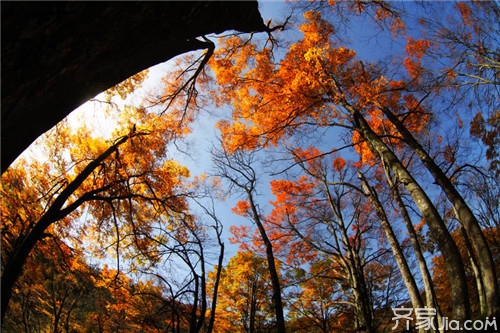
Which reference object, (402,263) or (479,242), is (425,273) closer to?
(402,263)

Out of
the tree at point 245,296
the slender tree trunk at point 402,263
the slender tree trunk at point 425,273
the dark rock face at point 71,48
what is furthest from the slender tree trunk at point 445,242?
the tree at point 245,296

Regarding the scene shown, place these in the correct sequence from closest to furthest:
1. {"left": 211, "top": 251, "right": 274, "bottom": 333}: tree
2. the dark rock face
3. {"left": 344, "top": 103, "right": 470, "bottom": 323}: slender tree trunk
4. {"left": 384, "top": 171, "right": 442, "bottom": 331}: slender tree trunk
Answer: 1. the dark rock face
2. {"left": 344, "top": 103, "right": 470, "bottom": 323}: slender tree trunk
3. {"left": 384, "top": 171, "right": 442, "bottom": 331}: slender tree trunk
4. {"left": 211, "top": 251, "right": 274, "bottom": 333}: tree

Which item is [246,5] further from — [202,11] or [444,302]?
[444,302]

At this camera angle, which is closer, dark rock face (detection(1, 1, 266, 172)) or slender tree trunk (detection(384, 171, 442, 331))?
dark rock face (detection(1, 1, 266, 172))

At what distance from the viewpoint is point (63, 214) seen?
16.7ft

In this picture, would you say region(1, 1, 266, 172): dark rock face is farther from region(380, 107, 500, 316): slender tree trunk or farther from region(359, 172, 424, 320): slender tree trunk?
region(359, 172, 424, 320): slender tree trunk

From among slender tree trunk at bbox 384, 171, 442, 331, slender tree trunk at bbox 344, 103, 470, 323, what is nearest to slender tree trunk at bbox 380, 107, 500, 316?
slender tree trunk at bbox 344, 103, 470, 323

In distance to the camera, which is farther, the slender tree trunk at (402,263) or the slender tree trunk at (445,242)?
the slender tree trunk at (402,263)

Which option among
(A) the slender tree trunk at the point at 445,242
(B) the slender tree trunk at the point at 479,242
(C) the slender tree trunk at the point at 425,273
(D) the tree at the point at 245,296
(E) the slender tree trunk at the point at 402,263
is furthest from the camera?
(D) the tree at the point at 245,296

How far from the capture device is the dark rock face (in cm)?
144

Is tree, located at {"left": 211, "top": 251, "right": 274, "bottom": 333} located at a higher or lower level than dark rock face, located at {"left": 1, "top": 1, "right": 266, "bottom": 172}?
lower

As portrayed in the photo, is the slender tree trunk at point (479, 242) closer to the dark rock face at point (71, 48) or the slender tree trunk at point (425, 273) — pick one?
the slender tree trunk at point (425, 273)

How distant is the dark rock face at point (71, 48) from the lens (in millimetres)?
1438

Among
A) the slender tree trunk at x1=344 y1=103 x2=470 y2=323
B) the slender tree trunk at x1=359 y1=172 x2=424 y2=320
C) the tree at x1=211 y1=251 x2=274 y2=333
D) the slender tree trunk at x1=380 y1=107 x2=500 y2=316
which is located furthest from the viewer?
the tree at x1=211 y1=251 x2=274 y2=333
